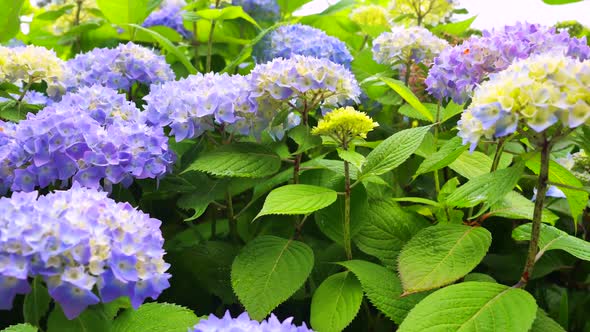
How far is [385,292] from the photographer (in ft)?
3.55

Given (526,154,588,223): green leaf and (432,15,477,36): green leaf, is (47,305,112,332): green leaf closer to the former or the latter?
(526,154,588,223): green leaf

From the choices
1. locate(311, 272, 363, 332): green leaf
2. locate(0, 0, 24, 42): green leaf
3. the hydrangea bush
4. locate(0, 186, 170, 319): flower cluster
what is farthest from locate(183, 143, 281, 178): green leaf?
locate(0, 0, 24, 42): green leaf

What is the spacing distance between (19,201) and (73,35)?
128cm

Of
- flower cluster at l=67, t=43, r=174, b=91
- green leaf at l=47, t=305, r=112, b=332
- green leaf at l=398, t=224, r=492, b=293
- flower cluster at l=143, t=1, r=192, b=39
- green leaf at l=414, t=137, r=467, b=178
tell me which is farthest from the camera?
flower cluster at l=143, t=1, r=192, b=39

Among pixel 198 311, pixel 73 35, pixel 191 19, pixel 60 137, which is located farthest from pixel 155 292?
pixel 73 35

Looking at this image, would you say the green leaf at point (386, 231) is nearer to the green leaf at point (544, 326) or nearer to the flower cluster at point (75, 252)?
the green leaf at point (544, 326)

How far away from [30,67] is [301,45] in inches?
24.3

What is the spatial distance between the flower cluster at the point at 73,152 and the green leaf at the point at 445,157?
0.47 metres

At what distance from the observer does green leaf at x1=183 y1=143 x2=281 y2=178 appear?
3.97 ft

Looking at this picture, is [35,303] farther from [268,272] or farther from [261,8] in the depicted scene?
[261,8]

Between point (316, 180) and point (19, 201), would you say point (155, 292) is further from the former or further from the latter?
point (316, 180)

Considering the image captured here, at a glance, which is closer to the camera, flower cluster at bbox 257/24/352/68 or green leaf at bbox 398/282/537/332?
green leaf at bbox 398/282/537/332

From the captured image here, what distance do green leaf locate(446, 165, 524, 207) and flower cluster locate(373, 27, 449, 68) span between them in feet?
2.10

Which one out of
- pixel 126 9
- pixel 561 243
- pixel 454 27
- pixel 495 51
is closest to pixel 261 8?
pixel 126 9
